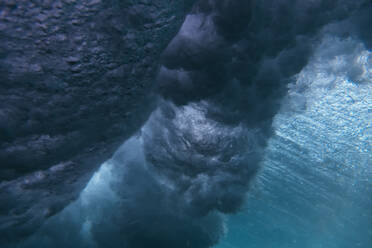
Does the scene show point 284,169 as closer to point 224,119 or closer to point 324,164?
point 324,164

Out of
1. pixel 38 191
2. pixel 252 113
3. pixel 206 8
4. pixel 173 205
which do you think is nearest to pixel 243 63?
pixel 206 8

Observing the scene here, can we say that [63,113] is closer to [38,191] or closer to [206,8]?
[38,191]

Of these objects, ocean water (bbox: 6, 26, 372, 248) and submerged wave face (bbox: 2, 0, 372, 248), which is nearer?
submerged wave face (bbox: 2, 0, 372, 248)

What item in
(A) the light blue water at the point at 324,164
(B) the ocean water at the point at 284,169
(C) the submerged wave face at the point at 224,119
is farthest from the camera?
(A) the light blue water at the point at 324,164

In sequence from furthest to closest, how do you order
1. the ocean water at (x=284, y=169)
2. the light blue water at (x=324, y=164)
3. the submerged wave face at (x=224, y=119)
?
the light blue water at (x=324, y=164), the ocean water at (x=284, y=169), the submerged wave face at (x=224, y=119)

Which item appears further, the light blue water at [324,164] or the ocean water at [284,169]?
the light blue water at [324,164]

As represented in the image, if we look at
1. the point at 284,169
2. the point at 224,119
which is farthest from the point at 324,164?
the point at 224,119
